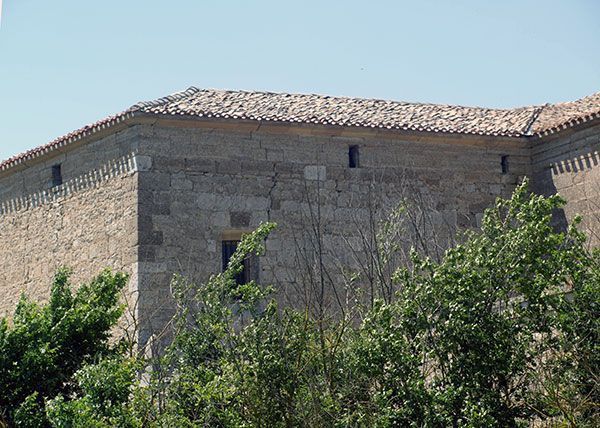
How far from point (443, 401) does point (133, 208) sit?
6.78m

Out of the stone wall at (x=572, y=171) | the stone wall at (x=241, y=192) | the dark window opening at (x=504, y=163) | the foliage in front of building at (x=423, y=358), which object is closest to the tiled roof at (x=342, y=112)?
the stone wall at (x=241, y=192)

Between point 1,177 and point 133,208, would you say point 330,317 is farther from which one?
point 1,177

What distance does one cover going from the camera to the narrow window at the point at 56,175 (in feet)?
66.2

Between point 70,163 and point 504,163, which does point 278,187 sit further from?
point 504,163

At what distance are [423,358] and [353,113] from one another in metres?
7.41

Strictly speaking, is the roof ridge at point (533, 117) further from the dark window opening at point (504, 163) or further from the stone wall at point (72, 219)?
the stone wall at point (72, 219)

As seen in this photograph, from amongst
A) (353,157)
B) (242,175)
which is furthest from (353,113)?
(242,175)

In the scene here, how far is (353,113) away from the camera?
2025 centimetres

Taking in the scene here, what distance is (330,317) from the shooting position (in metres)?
14.4

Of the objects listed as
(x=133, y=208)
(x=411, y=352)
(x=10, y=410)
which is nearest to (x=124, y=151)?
(x=133, y=208)

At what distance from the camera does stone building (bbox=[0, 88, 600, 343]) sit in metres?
18.5

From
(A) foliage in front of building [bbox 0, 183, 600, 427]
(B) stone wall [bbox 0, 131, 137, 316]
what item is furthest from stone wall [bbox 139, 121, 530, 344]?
(A) foliage in front of building [bbox 0, 183, 600, 427]

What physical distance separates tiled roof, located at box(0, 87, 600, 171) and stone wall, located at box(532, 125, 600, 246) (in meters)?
0.21

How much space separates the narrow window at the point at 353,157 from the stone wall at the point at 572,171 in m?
2.61
